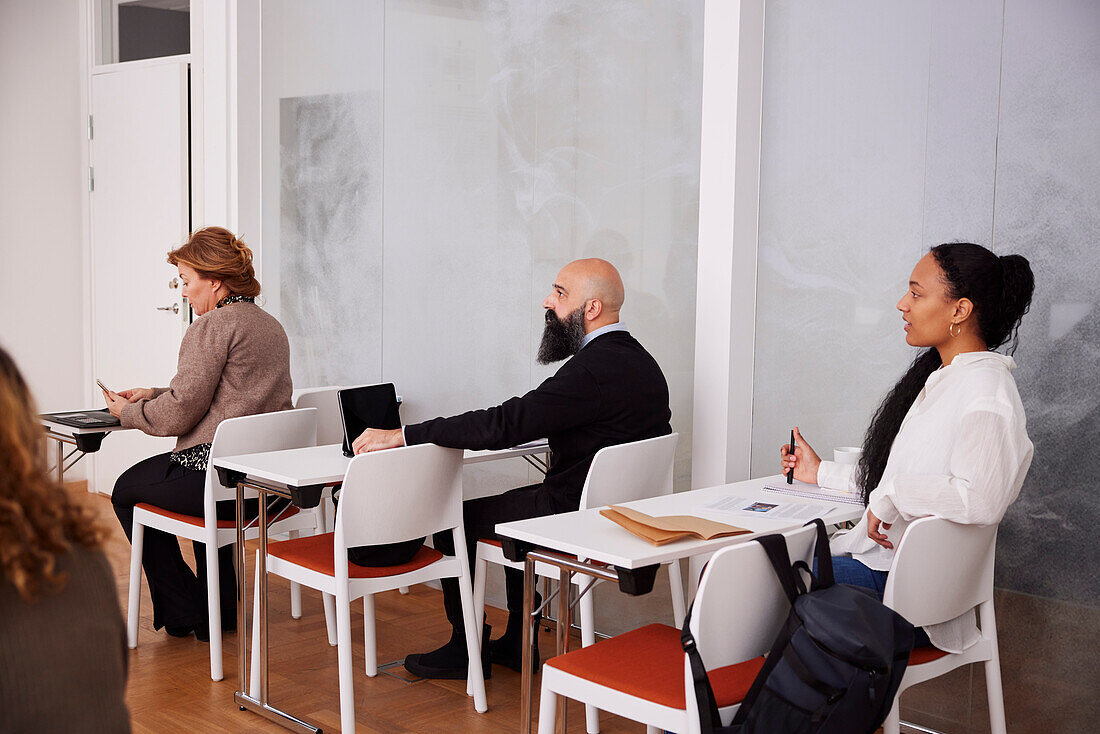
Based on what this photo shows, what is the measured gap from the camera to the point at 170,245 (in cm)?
566

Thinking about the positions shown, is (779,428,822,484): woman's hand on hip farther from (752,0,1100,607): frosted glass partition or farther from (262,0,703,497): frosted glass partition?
(262,0,703,497): frosted glass partition

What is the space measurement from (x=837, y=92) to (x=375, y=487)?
5.97ft

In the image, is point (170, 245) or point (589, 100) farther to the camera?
point (170, 245)

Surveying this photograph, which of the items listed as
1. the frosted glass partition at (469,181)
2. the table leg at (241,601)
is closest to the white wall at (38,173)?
the frosted glass partition at (469,181)

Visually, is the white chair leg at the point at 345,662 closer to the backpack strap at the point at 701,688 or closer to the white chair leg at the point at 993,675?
the backpack strap at the point at 701,688

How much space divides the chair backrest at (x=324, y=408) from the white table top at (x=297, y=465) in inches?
32.3

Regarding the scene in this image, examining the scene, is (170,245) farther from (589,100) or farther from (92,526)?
(92,526)

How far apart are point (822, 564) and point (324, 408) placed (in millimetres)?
2598

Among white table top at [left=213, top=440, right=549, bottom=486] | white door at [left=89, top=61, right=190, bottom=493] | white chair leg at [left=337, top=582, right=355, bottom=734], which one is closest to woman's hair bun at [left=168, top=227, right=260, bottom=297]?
white table top at [left=213, top=440, right=549, bottom=486]

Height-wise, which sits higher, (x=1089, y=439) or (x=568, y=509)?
(x=1089, y=439)

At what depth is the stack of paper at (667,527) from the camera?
2154 millimetres

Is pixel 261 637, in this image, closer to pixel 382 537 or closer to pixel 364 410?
pixel 382 537

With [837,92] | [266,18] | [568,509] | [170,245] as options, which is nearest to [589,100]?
Result: [837,92]

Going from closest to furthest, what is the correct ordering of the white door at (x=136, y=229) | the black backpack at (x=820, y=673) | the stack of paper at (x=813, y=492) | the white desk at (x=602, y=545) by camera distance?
1. the black backpack at (x=820, y=673)
2. the white desk at (x=602, y=545)
3. the stack of paper at (x=813, y=492)
4. the white door at (x=136, y=229)
